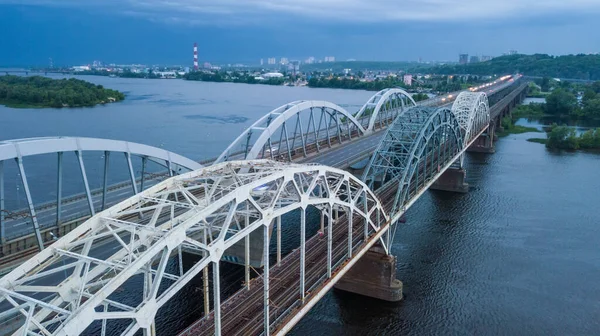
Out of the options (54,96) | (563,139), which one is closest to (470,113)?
(563,139)

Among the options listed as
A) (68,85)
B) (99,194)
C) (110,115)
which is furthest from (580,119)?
(68,85)

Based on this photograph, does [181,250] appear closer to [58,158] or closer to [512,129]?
[58,158]

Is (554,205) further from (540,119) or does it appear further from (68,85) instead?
(68,85)

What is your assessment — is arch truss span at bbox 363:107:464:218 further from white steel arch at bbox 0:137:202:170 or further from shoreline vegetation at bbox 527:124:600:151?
shoreline vegetation at bbox 527:124:600:151

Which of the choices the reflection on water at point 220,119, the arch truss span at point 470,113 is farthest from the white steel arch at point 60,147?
the reflection on water at point 220,119

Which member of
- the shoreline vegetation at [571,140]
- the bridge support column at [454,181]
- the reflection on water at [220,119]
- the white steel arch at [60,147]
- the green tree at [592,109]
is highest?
the white steel arch at [60,147]

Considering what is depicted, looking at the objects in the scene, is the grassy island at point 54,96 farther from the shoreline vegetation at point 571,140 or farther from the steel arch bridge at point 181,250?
the shoreline vegetation at point 571,140

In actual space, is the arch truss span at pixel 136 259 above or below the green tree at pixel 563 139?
above
